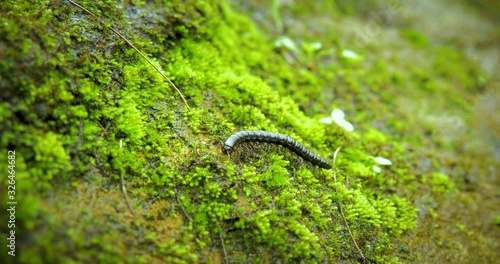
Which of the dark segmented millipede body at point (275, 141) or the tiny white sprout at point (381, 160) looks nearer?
the dark segmented millipede body at point (275, 141)

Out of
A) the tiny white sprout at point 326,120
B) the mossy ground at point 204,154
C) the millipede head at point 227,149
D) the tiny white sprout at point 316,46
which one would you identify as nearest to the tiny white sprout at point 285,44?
the mossy ground at point 204,154

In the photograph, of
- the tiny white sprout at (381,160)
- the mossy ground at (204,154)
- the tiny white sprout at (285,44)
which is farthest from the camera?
the tiny white sprout at (285,44)

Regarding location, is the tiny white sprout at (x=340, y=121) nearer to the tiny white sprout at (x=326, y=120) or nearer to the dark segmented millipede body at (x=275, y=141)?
the tiny white sprout at (x=326, y=120)

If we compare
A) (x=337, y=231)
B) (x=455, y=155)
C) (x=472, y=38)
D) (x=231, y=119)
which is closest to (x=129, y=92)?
(x=231, y=119)

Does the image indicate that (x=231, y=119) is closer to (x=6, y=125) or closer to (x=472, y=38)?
(x=6, y=125)

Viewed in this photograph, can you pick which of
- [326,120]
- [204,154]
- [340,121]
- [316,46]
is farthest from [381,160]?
[316,46]

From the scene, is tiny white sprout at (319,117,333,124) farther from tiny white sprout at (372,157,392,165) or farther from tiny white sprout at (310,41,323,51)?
tiny white sprout at (310,41,323,51)

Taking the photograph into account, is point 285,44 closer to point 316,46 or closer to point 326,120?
point 316,46
